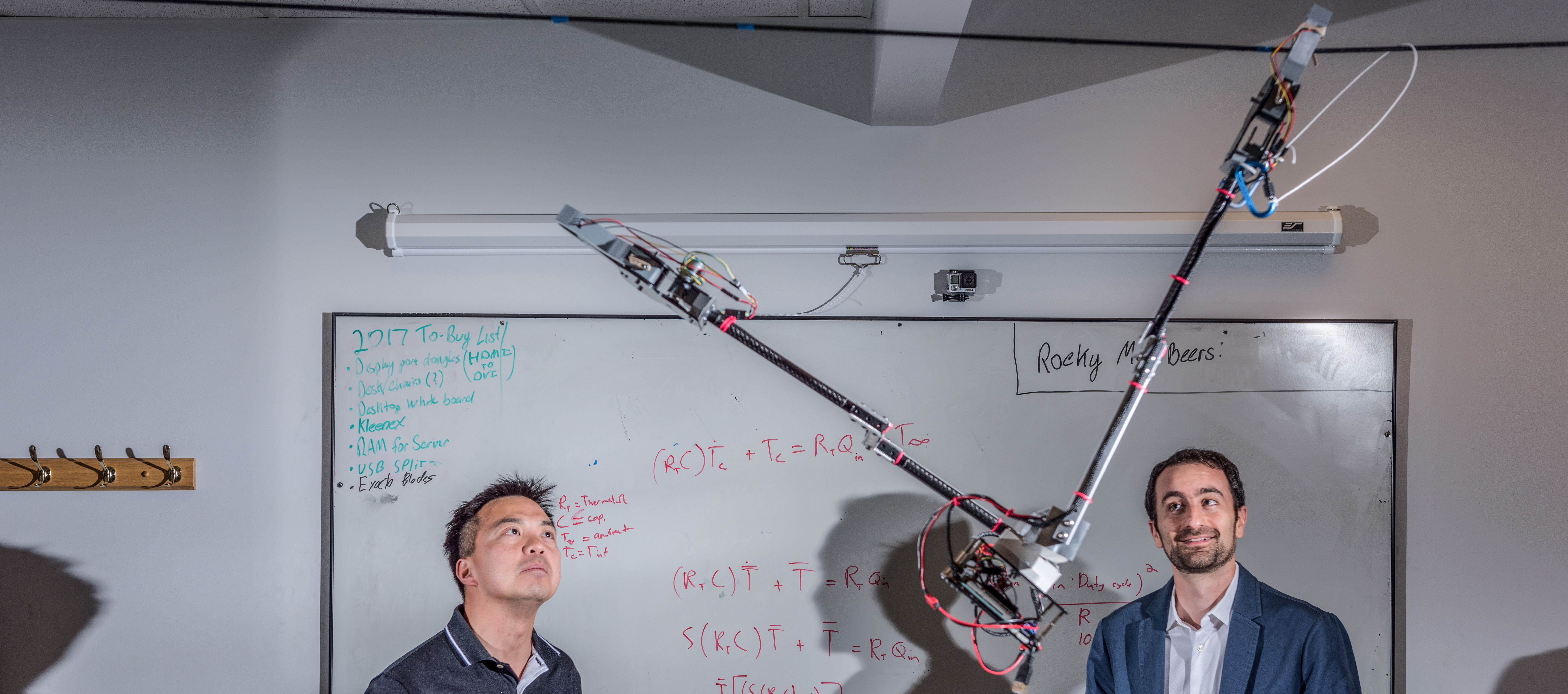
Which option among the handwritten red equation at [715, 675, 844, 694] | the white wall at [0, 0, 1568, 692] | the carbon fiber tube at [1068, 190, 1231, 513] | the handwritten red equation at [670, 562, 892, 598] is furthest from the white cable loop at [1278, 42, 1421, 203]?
the handwritten red equation at [715, 675, 844, 694]

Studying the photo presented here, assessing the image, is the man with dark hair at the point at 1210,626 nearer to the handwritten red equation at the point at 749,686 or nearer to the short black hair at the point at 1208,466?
the short black hair at the point at 1208,466

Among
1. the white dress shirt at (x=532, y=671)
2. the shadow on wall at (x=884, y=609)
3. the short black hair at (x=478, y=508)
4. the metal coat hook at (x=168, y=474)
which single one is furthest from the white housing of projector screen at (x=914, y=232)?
the white dress shirt at (x=532, y=671)

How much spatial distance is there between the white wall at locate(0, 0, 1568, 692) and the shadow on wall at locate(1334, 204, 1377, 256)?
0.09 feet

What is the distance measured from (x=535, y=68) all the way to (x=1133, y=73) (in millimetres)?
1749

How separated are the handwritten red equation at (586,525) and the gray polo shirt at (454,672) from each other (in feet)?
1.08

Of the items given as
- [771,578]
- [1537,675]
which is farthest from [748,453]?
[1537,675]

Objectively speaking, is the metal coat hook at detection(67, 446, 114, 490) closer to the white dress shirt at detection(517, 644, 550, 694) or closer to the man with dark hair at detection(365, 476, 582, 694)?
the man with dark hair at detection(365, 476, 582, 694)

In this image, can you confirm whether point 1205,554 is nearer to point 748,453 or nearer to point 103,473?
point 748,453

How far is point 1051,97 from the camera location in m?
2.12

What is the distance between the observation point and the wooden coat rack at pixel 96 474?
6.82 ft

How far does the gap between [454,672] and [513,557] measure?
286 mm

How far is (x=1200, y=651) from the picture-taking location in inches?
68.7

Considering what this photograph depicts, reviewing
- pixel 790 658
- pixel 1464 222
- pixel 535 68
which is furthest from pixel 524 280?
pixel 1464 222

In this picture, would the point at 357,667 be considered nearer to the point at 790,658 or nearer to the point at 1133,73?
the point at 790,658
